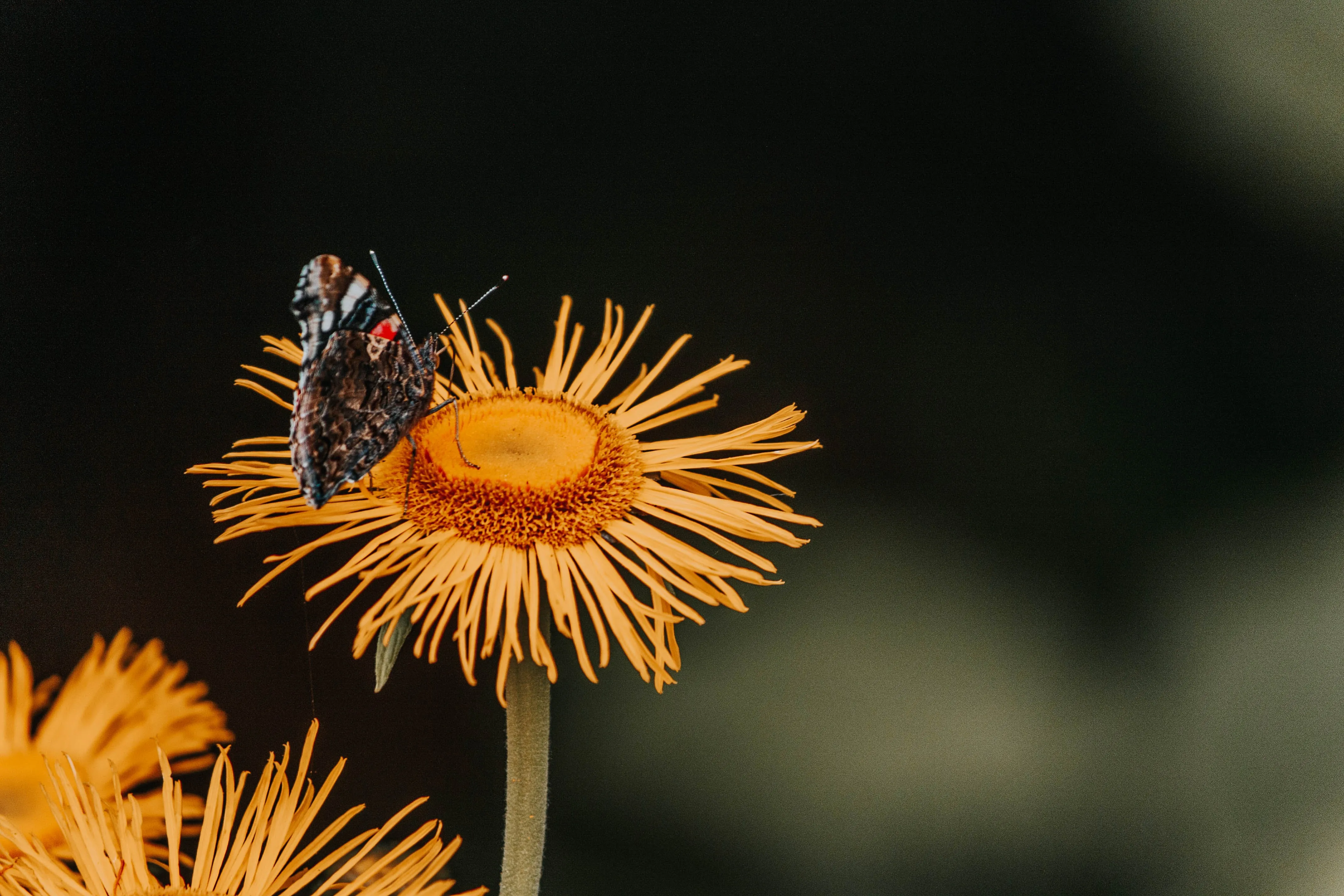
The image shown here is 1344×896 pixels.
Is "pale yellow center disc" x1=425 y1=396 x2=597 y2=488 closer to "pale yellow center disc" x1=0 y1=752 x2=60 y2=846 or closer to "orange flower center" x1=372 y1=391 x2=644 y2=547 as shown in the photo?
"orange flower center" x1=372 y1=391 x2=644 y2=547

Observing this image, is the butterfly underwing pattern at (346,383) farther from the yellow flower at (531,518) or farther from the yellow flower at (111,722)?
the yellow flower at (111,722)

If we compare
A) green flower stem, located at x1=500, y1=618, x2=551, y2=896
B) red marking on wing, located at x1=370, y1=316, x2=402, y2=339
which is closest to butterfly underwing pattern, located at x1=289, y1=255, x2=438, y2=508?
red marking on wing, located at x1=370, y1=316, x2=402, y2=339

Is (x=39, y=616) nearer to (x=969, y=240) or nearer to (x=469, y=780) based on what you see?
(x=469, y=780)

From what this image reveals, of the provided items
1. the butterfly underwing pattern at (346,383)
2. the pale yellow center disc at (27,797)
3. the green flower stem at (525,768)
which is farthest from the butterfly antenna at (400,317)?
the pale yellow center disc at (27,797)

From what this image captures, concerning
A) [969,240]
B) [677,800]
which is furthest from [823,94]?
[677,800]

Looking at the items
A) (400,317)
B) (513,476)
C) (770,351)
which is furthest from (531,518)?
(770,351)

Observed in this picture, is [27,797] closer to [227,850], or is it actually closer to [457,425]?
[227,850]
